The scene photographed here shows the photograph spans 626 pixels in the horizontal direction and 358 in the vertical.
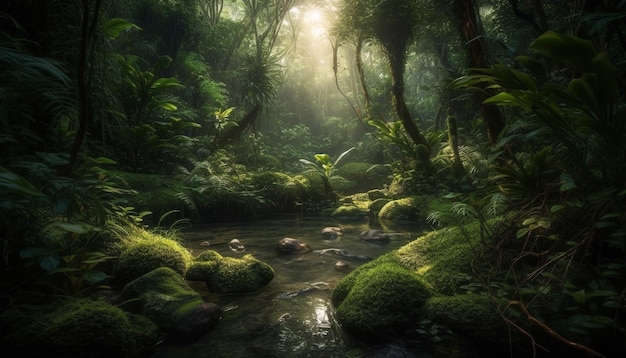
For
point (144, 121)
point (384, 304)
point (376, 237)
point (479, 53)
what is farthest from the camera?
point (144, 121)

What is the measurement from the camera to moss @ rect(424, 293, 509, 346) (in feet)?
6.53

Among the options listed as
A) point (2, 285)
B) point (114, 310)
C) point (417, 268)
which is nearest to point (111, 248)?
point (2, 285)

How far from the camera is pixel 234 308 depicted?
9.49 feet

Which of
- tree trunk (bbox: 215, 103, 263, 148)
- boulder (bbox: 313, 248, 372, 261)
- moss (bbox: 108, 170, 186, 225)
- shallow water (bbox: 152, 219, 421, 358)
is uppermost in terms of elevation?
tree trunk (bbox: 215, 103, 263, 148)

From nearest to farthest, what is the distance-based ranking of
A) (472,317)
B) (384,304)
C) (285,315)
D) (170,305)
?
(472,317) → (384,304) → (170,305) → (285,315)

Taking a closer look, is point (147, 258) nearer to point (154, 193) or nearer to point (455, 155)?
point (154, 193)

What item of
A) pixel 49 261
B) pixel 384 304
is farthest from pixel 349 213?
pixel 49 261

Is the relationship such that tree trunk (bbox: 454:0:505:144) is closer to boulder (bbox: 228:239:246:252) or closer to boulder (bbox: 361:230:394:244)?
boulder (bbox: 361:230:394:244)

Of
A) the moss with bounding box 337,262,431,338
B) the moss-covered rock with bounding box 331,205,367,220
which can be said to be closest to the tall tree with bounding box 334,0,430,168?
the moss-covered rock with bounding box 331,205,367,220

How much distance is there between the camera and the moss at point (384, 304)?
7.48 feet

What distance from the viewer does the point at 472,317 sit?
2076mm

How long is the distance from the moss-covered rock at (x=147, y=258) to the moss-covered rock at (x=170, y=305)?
440 mm

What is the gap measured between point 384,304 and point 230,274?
5.67ft

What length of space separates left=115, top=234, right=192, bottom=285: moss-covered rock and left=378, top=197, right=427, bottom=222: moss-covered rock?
5.33 metres
